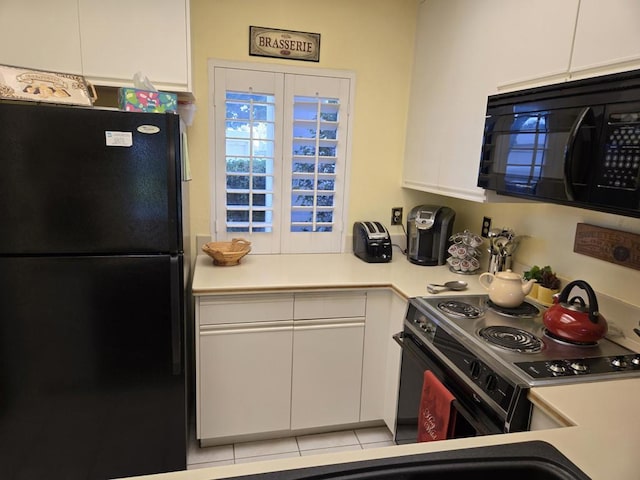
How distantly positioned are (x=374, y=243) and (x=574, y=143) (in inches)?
52.3

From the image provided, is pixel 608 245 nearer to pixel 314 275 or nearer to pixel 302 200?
pixel 314 275

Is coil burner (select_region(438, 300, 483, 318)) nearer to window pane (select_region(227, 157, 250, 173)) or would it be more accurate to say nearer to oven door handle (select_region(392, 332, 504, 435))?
oven door handle (select_region(392, 332, 504, 435))

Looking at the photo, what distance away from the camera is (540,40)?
5.22ft

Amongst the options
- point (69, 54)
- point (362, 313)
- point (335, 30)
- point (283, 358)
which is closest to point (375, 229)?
point (362, 313)

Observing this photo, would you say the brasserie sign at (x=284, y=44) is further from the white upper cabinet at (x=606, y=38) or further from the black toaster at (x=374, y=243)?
the white upper cabinet at (x=606, y=38)

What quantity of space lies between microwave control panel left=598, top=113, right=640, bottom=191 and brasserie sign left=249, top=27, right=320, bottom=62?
1.70 meters

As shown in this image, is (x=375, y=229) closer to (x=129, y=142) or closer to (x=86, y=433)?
(x=129, y=142)

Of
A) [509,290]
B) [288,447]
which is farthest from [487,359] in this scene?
[288,447]

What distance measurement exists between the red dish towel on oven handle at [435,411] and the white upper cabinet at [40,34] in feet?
6.55

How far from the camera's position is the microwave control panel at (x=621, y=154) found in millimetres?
1169

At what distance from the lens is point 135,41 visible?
1.94 metres

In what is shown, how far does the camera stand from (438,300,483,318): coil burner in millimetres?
1781

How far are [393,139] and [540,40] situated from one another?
1194 millimetres

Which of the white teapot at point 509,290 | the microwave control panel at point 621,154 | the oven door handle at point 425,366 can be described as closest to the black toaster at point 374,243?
the oven door handle at point 425,366
